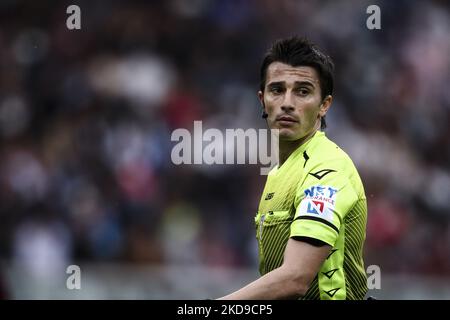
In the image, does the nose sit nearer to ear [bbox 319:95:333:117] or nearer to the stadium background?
ear [bbox 319:95:333:117]

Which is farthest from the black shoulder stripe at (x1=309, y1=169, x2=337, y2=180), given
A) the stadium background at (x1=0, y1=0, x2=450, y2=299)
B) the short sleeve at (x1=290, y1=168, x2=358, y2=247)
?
the stadium background at (x1=0, y1=0, x2=450, y2=299)

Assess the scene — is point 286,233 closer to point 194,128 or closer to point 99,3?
point 194,128

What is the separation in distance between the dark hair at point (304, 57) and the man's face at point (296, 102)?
0.08 feet

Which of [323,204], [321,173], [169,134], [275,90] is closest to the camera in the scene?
[323,204]

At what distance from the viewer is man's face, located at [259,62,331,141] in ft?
14.0

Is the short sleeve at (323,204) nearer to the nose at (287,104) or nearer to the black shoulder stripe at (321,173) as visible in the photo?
the black shoulder stripe at (321,173)

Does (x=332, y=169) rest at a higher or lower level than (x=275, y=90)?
lower

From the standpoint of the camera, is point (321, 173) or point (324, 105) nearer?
point (321, 173)

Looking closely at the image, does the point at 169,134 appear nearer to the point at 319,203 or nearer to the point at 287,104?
the point at 287,104

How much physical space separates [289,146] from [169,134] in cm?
720

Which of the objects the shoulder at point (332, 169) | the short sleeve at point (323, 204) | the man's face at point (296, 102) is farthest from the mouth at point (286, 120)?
the short sleeve at point (323, 204)

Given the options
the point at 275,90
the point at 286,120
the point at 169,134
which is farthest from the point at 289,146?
the point at 169,134

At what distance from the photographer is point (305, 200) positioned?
3811 millimetres

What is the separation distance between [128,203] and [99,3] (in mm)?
3616
